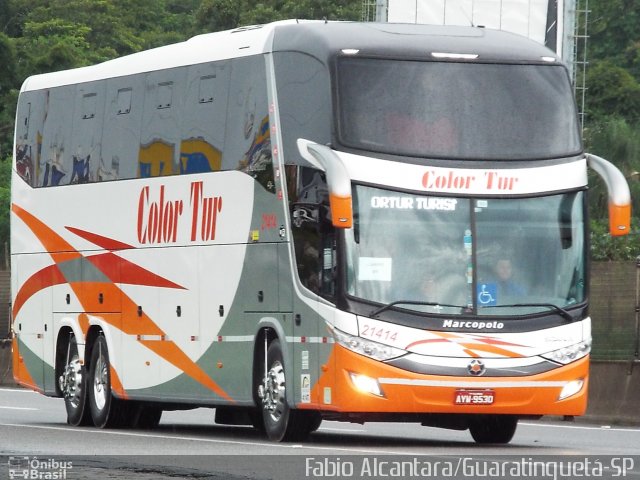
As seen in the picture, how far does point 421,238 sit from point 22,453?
4.28 meters

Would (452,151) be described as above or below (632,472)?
above

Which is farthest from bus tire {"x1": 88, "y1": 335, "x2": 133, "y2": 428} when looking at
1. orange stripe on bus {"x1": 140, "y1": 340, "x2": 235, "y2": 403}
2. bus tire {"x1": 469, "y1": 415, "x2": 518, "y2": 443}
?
bus tire {"x1": 469, "y1": 415, "x2": 518, "y2": 443}

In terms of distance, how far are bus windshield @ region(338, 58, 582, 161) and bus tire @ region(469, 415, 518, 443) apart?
280 centimetres

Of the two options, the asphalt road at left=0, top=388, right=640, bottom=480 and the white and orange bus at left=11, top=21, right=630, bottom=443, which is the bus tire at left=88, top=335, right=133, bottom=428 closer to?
the asphalt road at left=0, top=388, right=640, bottom=480

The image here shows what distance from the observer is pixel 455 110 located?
1889cm

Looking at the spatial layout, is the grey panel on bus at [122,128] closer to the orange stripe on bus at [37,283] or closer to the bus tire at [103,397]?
the orange stripe on bus at [37,283]

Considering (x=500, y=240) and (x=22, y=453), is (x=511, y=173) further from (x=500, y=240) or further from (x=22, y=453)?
(x=22, y=453)

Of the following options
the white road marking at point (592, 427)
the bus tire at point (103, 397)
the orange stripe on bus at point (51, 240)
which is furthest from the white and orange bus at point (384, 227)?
the white road marking at point (592, 427)

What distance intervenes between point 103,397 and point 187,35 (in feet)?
221

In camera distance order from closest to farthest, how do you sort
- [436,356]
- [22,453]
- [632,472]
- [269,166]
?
[632,472]
[22,453]
[436,356]
[269,166]

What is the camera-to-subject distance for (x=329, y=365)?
18453 millimetres

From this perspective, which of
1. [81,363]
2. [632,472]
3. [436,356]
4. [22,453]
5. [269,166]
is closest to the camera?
[632,472]

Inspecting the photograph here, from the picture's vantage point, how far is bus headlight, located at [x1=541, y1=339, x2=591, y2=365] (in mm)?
18641

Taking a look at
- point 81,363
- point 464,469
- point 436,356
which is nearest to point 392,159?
point 436,356
